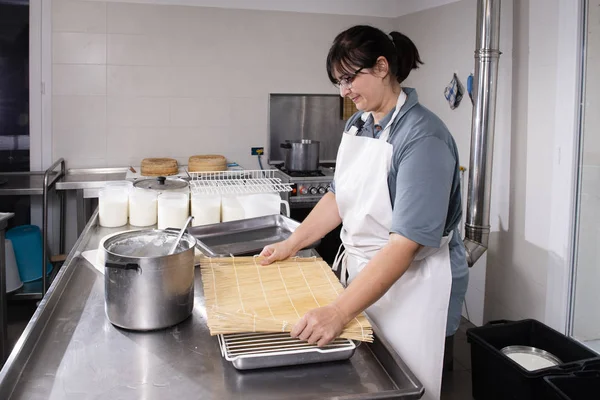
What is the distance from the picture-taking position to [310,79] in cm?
457

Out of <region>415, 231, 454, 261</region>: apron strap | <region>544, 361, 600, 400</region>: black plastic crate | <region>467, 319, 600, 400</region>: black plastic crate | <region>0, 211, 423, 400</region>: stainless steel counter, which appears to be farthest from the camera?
<region>467, 319, 600, 400</region>: black plastic crate

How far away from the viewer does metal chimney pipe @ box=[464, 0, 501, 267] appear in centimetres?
304

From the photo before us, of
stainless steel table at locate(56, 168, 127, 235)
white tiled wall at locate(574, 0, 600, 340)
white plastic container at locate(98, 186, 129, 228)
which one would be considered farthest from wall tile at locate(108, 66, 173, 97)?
white tiled wall at locate(574, 0, 600, 340)

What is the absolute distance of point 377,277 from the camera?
1352 millimetres

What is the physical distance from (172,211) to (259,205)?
1.32 feet

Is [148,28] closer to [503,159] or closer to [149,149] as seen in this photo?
[149,149]

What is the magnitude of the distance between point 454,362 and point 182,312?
2.43 metres

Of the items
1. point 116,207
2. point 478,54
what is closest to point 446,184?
point 116,207

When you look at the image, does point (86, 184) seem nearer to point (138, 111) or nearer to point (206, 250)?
point (138, 111)

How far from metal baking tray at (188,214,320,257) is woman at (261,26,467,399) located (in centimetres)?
30

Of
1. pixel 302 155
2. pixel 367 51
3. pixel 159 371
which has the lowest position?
pixel 159 371

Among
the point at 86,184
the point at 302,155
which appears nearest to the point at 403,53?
the point at 302,155

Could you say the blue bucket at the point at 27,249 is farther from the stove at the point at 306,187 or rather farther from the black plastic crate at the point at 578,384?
the black plastic crate at the point at 578,384

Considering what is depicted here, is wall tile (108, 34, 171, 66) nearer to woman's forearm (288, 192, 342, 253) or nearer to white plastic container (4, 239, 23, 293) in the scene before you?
white plastic container (4, 239, 23, 293)
